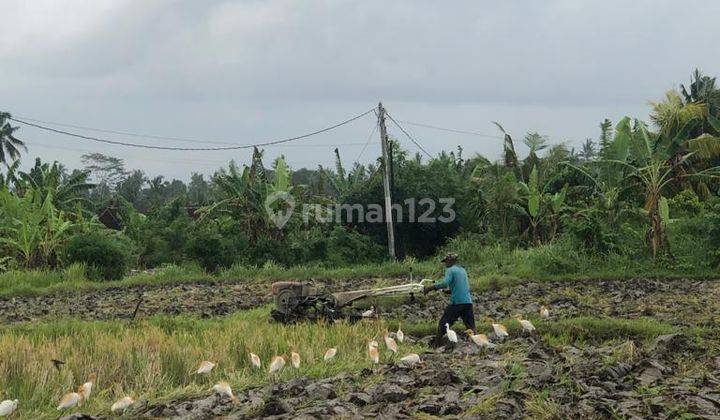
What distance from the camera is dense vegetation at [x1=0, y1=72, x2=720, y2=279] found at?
18.3m

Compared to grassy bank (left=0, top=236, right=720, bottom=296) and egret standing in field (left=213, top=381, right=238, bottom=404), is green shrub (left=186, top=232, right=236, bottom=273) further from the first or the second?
egret standing in field (left=213, top=381, right=238, bottom=404)

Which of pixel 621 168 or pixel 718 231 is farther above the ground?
pixel 621 168

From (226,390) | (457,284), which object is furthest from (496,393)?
(457,284)

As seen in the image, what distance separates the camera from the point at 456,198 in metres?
23.7

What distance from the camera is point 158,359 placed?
750cm

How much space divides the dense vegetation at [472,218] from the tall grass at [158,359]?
939 cm

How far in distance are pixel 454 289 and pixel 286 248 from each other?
1320 cm

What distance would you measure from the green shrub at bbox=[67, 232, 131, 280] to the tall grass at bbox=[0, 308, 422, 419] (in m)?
10.3

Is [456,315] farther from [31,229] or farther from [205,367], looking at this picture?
[31,229]

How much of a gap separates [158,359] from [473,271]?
Result: 1172 centimetres

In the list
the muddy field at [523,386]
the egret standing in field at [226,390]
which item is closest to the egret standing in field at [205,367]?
the muddy field at [523,386]

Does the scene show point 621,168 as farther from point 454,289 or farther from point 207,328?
point 207,328

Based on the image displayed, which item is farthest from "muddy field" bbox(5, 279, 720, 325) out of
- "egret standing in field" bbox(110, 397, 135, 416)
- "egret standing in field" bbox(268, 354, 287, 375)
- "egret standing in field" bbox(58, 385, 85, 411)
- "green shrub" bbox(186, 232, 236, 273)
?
"egret standing in field" bbox(58, 385, 85, 411)

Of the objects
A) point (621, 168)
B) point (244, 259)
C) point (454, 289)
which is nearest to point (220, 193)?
point (244, 259)
